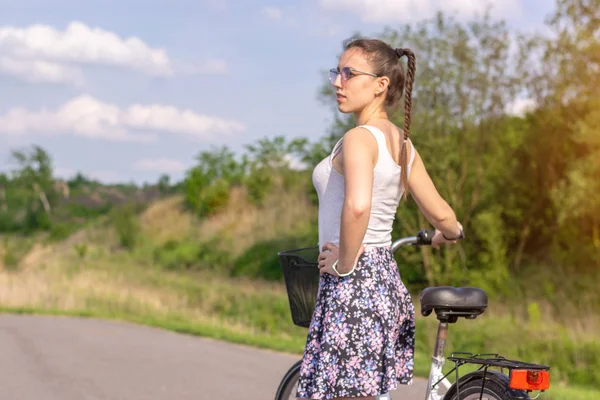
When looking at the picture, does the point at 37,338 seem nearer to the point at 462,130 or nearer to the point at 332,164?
the point at 332,164

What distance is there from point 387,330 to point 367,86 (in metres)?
1.03

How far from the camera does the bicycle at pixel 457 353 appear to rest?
3744 millimetres

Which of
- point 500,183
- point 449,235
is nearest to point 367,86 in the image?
point 449,235

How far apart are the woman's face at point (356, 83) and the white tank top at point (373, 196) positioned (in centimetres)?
22

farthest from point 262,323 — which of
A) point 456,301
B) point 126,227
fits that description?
point 126,227

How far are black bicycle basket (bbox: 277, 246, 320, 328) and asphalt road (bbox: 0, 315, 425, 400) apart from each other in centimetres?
389

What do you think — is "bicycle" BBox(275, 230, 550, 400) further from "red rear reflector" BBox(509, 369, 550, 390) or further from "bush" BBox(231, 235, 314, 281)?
"bush" BBox(231, 235, 314, 281)

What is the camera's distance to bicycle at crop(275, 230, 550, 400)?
3.74 meters

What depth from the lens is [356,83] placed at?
389 cm

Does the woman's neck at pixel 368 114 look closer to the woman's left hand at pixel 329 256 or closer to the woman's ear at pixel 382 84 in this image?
the woman's ear at pixel 382 84

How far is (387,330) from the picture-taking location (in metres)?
3.81

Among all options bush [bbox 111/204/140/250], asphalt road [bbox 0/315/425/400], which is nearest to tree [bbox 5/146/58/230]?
bush [bbox 111/204/140/250]

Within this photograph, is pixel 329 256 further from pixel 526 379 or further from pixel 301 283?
pixel 526 379

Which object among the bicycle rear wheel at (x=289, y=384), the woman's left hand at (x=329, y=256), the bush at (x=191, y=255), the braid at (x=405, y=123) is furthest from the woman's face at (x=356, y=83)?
the bush at (x=191, y=255)
